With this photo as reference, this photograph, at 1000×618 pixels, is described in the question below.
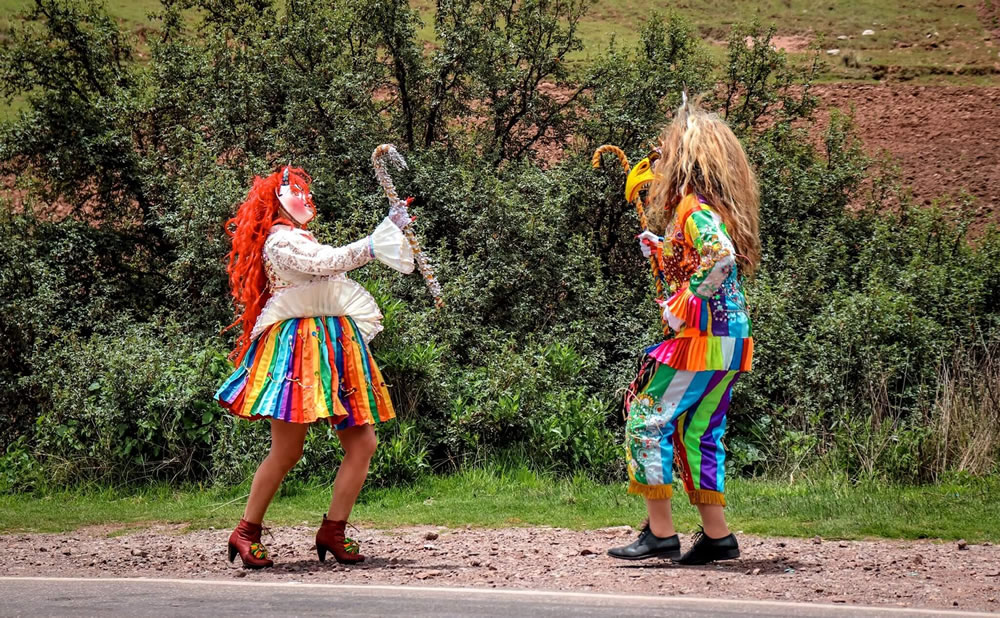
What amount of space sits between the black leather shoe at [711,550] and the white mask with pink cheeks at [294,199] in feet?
8.82

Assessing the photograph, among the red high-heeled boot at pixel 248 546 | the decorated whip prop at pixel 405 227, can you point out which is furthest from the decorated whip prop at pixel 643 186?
the red high-heeled boot at pixel 248 546

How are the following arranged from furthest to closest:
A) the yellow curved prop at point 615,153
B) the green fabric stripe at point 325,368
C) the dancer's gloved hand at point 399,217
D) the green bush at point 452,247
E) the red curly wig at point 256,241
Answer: the green bush at point 452,247
the yellow curved prop at point 615,153
the red curly wig at point 256,241
the green fabric stripe at point 325,368
the dancer's gloved hand at point 399,217

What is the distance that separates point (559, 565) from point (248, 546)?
166cm

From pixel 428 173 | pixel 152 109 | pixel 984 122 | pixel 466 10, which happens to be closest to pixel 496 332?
pixel 428 173

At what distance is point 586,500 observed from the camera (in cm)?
779

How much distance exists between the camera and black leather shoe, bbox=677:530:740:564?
5445 millimetres

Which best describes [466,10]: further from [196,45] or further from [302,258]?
[302,258]

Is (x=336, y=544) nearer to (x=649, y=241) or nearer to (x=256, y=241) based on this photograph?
(x=256, y=241)

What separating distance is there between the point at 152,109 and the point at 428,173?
3.73m

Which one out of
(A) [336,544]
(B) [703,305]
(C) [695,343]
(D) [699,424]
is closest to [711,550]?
(D) [699,424]

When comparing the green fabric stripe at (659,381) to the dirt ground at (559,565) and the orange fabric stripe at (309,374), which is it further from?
the orange fabric stripe at (309,374)

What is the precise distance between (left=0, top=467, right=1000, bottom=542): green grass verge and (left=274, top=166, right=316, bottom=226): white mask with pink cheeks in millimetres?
2505

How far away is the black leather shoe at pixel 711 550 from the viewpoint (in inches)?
214

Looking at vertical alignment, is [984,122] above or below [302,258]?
above
